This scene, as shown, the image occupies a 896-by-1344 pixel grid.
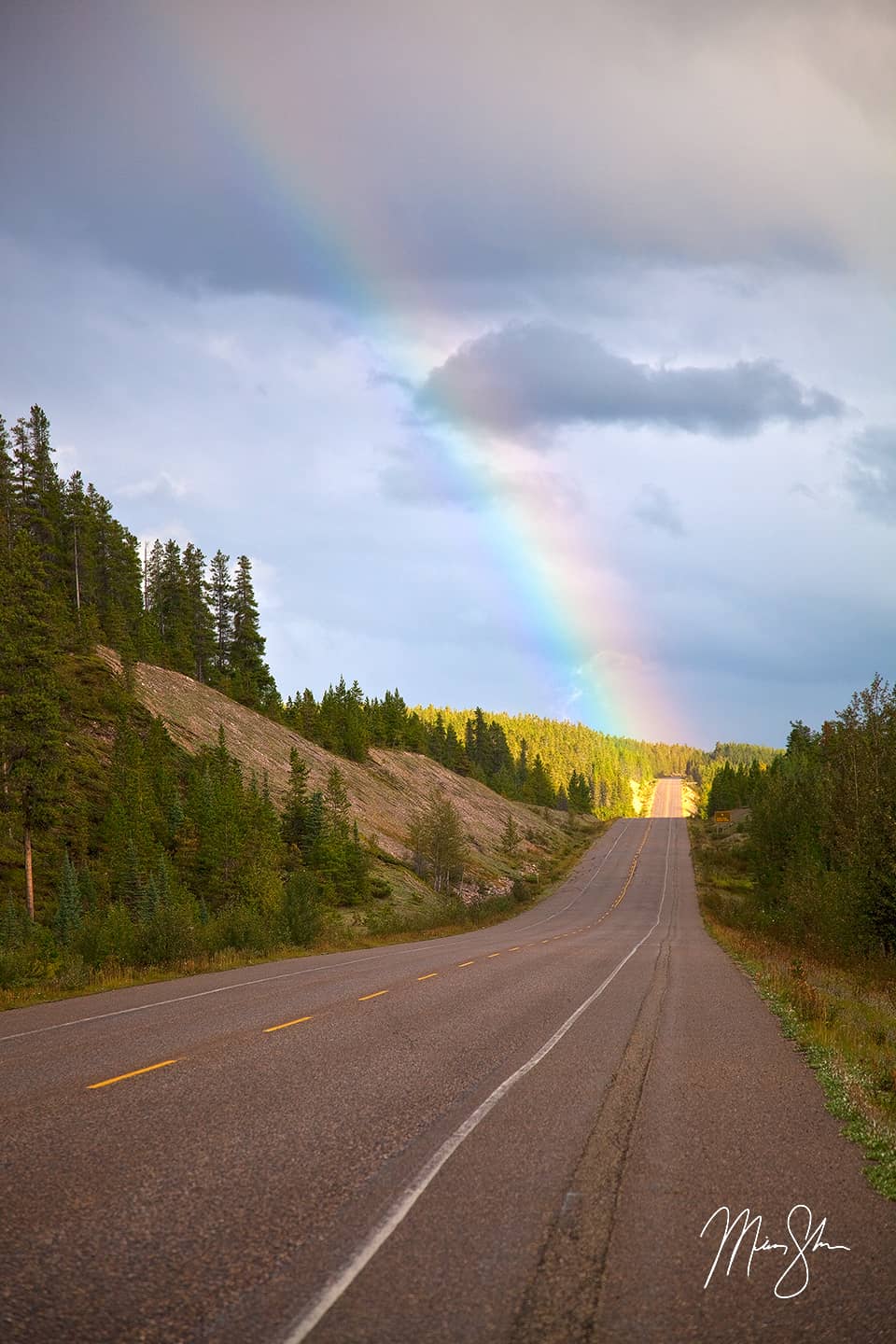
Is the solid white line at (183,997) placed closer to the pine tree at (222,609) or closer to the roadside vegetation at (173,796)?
the roadside vegetation at (173,796)

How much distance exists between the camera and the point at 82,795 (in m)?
50.4

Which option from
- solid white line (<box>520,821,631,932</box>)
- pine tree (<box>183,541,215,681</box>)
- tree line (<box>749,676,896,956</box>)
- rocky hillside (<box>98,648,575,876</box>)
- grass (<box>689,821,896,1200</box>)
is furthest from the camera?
pine tree (<box>183,541,215,681</box>)

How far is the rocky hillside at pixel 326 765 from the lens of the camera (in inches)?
2687

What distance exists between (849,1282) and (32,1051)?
9.80 m

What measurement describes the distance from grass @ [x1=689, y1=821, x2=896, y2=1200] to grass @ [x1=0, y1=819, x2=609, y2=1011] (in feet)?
46.6

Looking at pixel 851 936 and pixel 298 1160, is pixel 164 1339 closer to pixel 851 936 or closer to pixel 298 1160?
pixel 298 1160

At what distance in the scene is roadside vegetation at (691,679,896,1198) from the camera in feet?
33.4

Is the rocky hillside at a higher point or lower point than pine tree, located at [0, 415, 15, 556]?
lower

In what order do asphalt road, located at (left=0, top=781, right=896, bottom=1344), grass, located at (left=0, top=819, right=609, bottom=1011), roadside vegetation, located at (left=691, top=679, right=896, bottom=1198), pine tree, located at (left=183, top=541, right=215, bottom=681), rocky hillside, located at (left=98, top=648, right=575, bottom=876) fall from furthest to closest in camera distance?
pine tree, located at (left=183, top=541, right=215, bottom=681) → rocky hillside, located at (left=98, top=648, right=575, bottom=876) → grass, located at (left=0, top=819, right=609, bottom=1011) → roadside vegetation, located at (left=691, top=679, right=896, bottom=1198) → asphalt road, located at (left=0, top=781, right=896, bottom=1344)

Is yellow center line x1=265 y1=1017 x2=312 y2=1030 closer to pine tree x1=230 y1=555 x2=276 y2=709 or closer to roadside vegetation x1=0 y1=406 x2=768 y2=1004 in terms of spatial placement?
roadside vegetation x1=0 y1=406 x2=768 y2=1004

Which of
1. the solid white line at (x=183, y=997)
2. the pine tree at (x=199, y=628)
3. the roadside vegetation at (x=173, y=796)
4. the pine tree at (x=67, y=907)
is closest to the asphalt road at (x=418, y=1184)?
the solid white line at (x=183, y=997)

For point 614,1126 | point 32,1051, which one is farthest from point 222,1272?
point 32,1051

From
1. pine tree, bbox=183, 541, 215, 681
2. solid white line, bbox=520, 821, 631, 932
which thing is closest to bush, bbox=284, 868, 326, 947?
solid white line, bbox=520, 821, 631, 932
